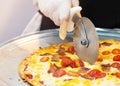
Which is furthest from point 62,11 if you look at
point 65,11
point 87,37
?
point 87,37

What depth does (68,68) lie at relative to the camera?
0.98 meters

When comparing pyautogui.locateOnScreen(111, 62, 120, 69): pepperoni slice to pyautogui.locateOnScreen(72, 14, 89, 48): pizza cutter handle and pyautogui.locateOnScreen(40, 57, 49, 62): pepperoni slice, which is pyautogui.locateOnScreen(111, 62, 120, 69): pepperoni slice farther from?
pyautogui.locateOnScreen(40, 57, 49, 62): pepperoni slice

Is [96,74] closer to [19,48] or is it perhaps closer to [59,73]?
[59,73]

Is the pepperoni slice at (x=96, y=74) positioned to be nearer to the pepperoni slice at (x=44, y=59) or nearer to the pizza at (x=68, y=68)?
the pizza at (x=68, y=68)

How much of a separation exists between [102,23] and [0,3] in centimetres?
58

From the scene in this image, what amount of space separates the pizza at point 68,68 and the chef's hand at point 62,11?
97mm

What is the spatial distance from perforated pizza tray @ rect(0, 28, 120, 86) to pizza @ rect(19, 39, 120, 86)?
1.1 inches

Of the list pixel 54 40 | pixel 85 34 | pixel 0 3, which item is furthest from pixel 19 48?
pixel 0 3

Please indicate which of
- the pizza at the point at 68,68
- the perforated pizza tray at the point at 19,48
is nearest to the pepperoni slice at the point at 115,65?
the pizza at the point at 68,68

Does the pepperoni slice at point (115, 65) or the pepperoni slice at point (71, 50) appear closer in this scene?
the pepperoni slice at point (115, 65)

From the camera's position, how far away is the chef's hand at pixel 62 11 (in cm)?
95

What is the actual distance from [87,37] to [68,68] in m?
0.11

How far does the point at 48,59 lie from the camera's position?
3.42ft

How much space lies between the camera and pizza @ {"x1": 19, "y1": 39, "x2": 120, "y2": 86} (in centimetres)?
92
